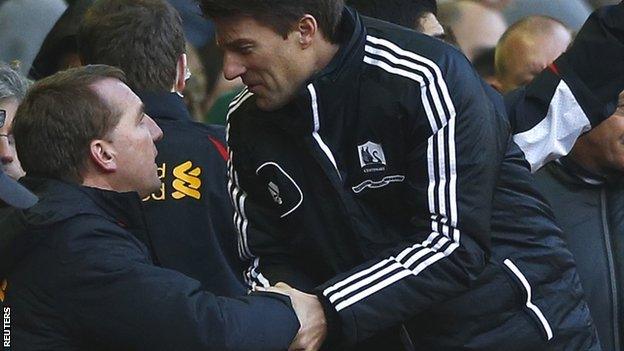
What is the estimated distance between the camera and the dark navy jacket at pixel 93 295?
3.68 metres

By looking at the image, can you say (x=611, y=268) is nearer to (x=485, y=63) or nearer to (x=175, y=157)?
(x=175, y=157)

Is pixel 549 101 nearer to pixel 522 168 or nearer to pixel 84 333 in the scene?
pixel 522 168

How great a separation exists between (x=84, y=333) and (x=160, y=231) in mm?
982

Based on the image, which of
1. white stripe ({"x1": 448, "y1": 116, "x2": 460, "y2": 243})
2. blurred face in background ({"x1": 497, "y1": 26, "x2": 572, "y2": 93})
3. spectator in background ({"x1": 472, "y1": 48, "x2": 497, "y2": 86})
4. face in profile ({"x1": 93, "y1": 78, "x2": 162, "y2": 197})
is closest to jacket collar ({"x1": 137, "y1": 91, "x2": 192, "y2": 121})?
face in profile ({"x1": 93, "y1": 78, "x2": 162, "y2": 197})

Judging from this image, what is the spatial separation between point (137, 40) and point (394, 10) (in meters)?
0.91

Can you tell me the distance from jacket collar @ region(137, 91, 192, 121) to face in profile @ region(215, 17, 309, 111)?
0.84 metres

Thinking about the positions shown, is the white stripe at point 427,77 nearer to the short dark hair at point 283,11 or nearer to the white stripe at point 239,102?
the short dark hair at point 283,11

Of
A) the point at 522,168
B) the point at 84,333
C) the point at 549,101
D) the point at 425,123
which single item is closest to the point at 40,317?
the point at 84,333

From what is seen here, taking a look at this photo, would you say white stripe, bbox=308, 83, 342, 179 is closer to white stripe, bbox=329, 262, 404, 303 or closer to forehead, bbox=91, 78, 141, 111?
white stripe, bbox=329, 262, 404, 303

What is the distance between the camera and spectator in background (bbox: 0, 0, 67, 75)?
7016 millimetres

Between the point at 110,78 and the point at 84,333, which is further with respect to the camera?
the point at 110,78

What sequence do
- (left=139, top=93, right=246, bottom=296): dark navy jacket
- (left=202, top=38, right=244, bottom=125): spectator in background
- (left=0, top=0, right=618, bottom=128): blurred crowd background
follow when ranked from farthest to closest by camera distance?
(left=202, top=38, right=244, bottom=125): spectator in background, (left=0, top=0, right=618, bottom=128): blurred crowd background, (left=139, top=93, right=246, bottom=296): dark navy jacket

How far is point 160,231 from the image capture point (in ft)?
15.3

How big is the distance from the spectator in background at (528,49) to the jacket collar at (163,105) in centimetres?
210
